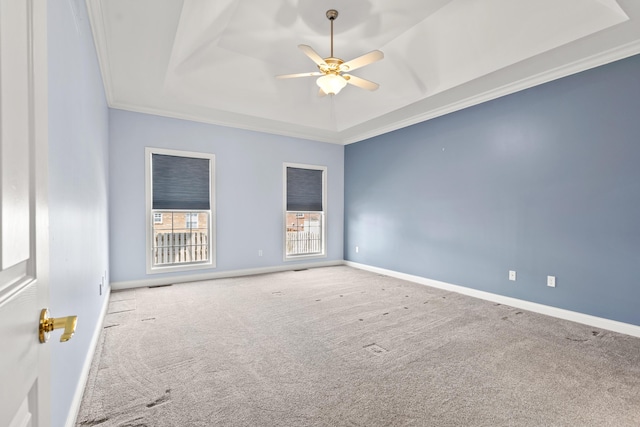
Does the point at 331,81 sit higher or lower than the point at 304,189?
higher

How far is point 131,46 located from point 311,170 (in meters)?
3.88

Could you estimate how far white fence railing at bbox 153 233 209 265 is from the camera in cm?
526

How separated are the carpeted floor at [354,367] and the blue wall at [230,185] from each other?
1200 millimetres

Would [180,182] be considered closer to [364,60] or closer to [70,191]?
[70,191]

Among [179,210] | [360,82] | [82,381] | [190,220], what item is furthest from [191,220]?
[360,82]

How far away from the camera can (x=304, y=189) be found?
252 inches

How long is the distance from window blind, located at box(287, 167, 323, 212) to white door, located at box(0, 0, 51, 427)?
5460 mm

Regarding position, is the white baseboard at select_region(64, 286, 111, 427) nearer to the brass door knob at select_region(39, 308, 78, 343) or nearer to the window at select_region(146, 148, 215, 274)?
the brass door knob at select_region(39, 308, 78, 343)

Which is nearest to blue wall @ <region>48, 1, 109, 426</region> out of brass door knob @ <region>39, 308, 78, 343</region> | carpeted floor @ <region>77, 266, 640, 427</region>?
carpeted floor @ <region>77, 266, 640, 427</region>

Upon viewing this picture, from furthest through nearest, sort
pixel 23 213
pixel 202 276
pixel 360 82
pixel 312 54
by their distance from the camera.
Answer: pixel 202 276
pixel 360 82
pixel 312 54
pixel 23 213

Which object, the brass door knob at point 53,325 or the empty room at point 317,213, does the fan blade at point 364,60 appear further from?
the brass door knob at point 53,325

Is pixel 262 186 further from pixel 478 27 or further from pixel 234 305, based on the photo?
pixel 478 27

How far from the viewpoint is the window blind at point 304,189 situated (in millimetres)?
6211

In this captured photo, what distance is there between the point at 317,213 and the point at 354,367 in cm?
442
